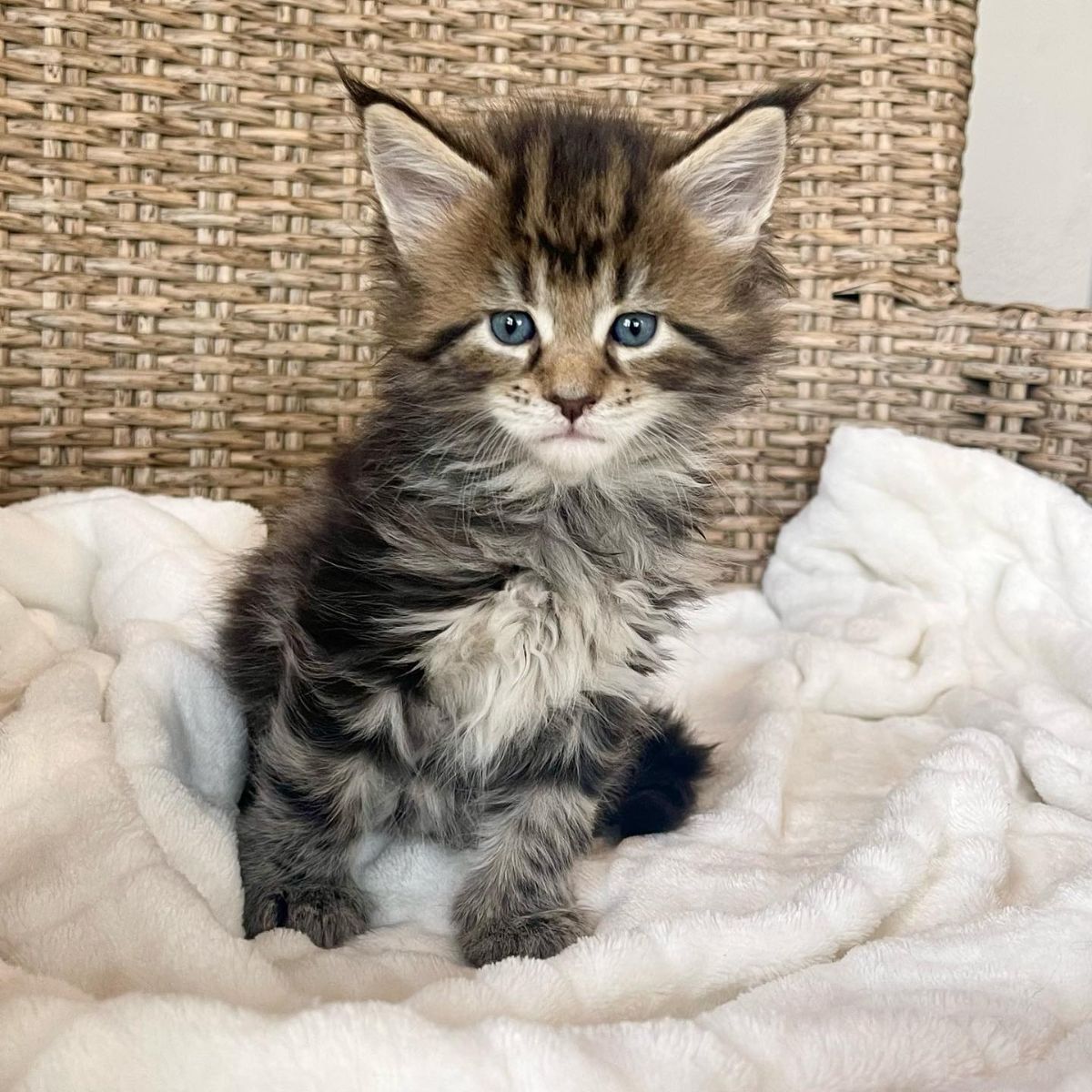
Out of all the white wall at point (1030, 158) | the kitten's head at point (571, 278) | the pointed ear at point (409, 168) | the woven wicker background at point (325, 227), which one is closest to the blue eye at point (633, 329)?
the kitten's head at point (571, 278)

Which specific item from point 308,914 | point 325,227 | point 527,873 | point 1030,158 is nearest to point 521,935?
point 527,873

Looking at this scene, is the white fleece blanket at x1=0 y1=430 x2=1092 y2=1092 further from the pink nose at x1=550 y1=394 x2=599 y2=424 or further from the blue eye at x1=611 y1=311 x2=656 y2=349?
the blue eye at x1=611 y1=311 x2=656 y2=349

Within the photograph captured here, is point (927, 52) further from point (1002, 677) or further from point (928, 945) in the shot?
point (928, 945)

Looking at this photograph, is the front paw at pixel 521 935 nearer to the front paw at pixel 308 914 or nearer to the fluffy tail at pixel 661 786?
A: the front paw at pixel 308 914

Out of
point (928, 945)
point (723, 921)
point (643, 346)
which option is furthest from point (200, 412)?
point (928, 945)

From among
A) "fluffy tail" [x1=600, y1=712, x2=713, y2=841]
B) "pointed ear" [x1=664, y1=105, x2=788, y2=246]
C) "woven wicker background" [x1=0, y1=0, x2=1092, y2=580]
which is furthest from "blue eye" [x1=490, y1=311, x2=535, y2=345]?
"woven wicker background" [x1=0, y1=0, x2=1092, y2=580]
